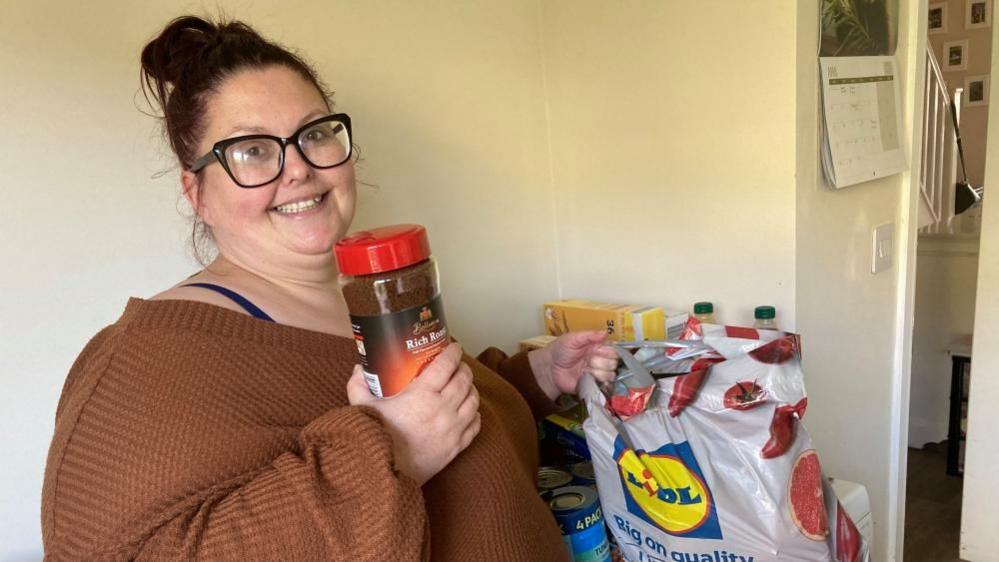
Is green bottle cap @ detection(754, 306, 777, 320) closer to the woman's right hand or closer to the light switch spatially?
the light switch

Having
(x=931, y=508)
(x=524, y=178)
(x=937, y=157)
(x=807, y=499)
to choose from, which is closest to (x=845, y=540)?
(x=807, y=499)

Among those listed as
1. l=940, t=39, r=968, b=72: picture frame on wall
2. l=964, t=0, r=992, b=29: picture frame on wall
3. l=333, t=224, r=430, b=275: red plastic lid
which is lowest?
l=333, t=224, r=430, b=275: red plastic lid

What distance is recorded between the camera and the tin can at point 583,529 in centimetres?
92

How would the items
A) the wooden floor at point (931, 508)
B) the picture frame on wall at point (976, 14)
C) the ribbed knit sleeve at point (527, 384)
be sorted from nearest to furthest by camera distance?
1. the ribbed knit sleeve at point (527, 384)
2. the wooden floor at point (931, 508)
3. the picture frame on wall at point (976, 14)

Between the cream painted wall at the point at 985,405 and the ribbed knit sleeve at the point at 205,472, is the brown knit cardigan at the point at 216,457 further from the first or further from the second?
the cream painted wall at the point at 985,405

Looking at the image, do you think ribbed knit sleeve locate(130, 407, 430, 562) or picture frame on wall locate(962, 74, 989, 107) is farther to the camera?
picture frame on wall locate(962, 74, 989, 107)

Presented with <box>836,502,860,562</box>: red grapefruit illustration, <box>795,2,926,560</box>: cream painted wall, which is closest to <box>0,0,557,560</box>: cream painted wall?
<box>795,2,926,560</box>: cream painted wall

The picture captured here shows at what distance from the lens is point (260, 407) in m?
0.65

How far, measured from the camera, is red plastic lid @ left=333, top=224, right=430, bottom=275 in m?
0.60

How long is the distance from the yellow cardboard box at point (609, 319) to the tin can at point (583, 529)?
37 cm

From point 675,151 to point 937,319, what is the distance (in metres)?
1.89

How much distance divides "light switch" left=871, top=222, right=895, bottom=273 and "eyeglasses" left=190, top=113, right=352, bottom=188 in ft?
3.80

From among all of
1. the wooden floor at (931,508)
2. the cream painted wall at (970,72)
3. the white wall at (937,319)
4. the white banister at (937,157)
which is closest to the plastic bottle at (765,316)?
the wooden floor at (931,508)

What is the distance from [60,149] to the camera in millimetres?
843
